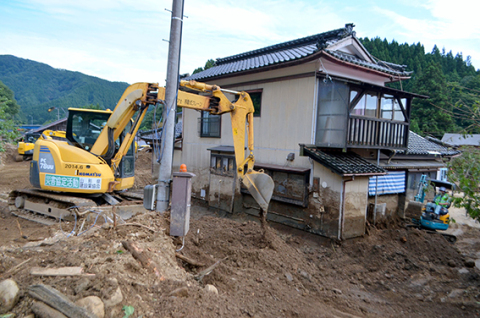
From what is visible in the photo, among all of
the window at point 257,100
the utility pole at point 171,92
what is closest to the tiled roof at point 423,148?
the window at point 257,100

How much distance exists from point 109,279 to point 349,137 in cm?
802

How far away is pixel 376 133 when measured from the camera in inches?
408

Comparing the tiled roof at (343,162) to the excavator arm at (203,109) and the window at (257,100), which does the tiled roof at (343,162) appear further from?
the window at (257,100)

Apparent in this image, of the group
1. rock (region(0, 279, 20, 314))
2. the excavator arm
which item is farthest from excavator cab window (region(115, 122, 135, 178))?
rock (region(0, 279, 20, 314))

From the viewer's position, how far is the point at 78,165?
8.00m

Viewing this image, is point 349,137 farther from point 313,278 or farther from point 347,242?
point 313,278

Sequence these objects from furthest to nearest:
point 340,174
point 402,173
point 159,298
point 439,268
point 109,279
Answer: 1. point 402,173
2. point 340,174
3. point 439,268
4. point 159,298
5. point 109,279

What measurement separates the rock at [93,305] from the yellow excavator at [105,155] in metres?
4.12

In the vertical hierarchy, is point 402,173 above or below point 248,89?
below

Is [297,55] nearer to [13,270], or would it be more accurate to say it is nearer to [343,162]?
[343,162]

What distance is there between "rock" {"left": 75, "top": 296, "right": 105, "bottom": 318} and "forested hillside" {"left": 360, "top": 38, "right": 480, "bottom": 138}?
19.0 feet

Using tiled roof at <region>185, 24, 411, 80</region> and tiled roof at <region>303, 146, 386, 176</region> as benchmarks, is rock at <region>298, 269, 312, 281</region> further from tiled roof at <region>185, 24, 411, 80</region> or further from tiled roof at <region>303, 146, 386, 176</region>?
tiled roof at <region>185, 24, 411, 80</region>

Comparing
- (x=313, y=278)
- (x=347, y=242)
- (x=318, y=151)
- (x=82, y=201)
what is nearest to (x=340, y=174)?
(x=318, y=151)

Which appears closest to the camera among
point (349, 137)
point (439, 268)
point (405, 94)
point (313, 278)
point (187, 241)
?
point (187, 241)
